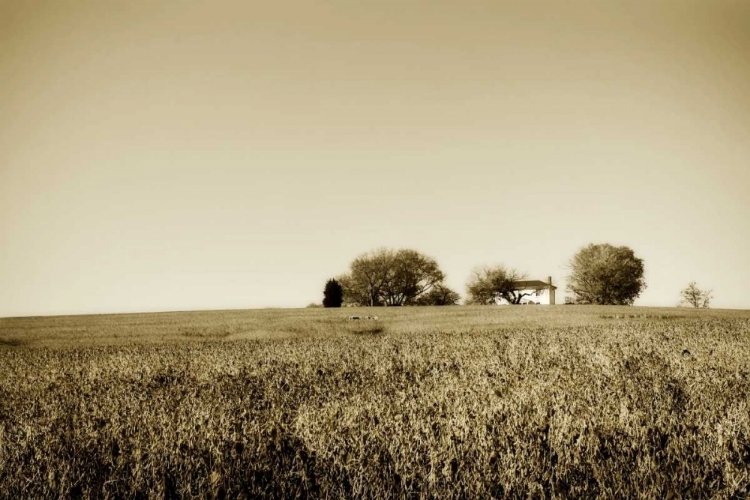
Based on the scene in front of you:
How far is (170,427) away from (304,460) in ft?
3.73

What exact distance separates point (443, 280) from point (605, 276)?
19817 millimetres

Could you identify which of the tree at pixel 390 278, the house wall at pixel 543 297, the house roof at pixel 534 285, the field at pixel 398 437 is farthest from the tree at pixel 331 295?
the house wall at pixel 543 297

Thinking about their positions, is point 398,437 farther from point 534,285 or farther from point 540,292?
point 534,285

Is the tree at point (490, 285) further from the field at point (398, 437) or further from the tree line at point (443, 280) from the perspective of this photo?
the field at point (398, 437)

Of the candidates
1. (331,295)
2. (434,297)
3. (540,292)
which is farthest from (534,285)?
(331,295)

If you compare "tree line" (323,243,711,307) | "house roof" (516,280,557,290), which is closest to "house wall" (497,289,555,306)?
"house roof" (516,280,557,290)

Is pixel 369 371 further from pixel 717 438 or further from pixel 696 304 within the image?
pixel 696 304

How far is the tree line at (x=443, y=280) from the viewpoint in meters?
59.8

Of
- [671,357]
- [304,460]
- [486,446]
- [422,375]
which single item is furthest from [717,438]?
[671,357]

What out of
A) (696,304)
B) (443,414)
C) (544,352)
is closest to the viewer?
(443,414)

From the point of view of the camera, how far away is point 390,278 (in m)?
60.1

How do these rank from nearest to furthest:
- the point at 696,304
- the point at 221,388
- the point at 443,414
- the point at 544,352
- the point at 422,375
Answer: the point at 443,414, the point at 221,388, the point at 422,375, the point at 544,352, the point at 696,304

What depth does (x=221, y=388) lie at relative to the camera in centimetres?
541

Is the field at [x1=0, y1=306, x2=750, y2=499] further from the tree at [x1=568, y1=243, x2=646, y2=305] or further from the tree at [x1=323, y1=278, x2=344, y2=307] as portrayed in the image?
the tree at [x1=568, y1=243, x2=646, y2=305]
